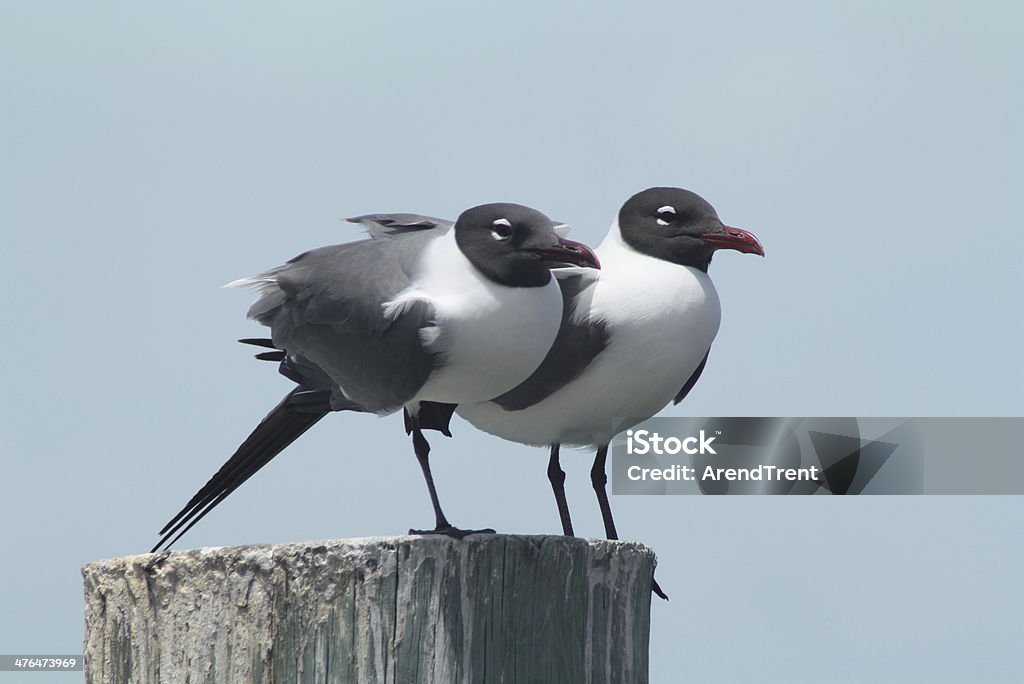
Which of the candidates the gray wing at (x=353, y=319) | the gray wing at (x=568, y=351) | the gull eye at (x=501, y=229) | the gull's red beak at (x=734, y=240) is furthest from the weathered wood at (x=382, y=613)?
the gull's red beak at (x=734, y=240)

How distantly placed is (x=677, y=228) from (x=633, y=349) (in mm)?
800

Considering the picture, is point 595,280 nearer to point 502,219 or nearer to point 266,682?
point 502,219

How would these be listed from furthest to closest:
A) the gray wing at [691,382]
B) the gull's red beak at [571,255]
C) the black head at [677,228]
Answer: the gray wing at [691,382] < the black head at [677,228] < the gull's red beak at [571,255]

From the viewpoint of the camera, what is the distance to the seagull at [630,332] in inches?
305

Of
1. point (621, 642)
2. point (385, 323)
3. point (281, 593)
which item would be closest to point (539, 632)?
point (621, 642)

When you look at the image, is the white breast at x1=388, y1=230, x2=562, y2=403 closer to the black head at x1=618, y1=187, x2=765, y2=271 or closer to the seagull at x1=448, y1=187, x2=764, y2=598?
the seagull at x1=448, y1=187, x2=764, y2=598

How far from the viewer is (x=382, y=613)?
211 inches

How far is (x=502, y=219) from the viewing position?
680 centimetres

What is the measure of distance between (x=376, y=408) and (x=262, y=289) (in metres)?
0.88

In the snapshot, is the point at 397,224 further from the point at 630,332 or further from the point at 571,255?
the point at 630,332

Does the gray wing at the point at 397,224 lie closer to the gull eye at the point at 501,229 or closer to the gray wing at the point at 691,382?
the gull eye at the point at 501,229

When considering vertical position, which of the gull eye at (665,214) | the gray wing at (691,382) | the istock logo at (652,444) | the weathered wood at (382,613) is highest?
the gull eye at (665,214)

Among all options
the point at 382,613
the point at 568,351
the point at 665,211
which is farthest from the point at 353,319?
the point at 665,211

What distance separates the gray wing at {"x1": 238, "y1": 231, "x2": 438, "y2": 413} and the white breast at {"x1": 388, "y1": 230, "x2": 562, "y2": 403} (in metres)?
0.08
